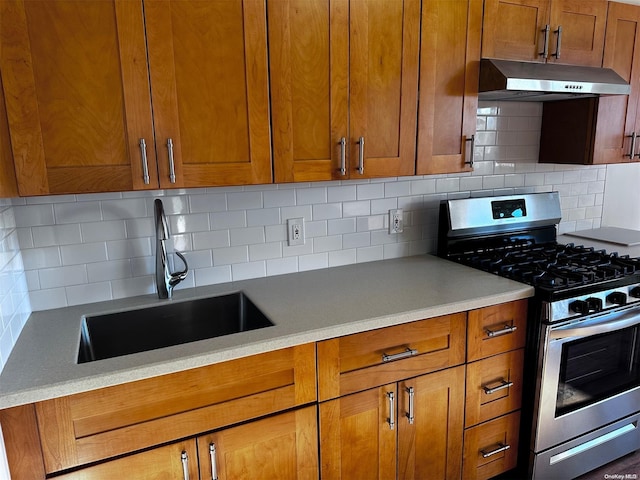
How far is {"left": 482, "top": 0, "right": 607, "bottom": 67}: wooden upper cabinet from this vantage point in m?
1.89

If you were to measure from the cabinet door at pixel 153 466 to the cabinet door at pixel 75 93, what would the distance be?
81 cm

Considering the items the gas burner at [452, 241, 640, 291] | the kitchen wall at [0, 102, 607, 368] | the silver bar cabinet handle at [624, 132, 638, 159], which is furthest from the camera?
the silver bar cabinet handle at [624, 132, 638, 159]

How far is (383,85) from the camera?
1717 millimetres

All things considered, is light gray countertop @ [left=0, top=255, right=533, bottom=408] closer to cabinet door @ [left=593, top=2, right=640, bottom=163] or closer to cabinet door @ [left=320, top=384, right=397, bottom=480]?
cabinet door @ [left=320, top=384, right=397, bottom=480]

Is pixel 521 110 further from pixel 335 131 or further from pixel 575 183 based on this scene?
pixel 335 131

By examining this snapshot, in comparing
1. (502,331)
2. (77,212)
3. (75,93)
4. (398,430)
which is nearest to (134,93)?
(75,93)

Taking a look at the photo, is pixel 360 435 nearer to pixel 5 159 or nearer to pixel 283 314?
pixel 283 314

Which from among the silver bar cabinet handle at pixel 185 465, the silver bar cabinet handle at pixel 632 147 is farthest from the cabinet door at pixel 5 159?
the silver bar cabinet handle at pixel 632 147

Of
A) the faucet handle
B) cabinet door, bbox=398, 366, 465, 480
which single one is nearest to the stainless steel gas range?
cabinet door, bbox=398, 366, 465, 480

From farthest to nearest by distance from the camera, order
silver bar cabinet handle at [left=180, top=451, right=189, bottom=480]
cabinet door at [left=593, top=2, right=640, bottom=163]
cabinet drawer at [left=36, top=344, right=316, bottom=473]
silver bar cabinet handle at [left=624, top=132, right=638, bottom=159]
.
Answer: silver bar cabinet handle at [left=624, top=132, right=638, bottom=159], cabinet door at [left=593, top=2, right=640, bottom=163], silver bar cabinet handle at [left=180, top=451, right=189, bottom=480], cabinet drawer at [left=36, top=344, right=316, bottom=473]

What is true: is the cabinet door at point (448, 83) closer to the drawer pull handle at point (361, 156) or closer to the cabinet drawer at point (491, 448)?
the drawer pull handle at point (361, 156)

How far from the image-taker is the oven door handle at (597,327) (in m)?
1.78

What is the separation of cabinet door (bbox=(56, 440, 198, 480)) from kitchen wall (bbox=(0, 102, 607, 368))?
434mm

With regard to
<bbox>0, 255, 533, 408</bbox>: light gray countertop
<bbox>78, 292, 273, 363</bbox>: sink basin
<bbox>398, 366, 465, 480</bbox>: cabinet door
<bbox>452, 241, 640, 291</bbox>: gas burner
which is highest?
<bbox>452, 241, 640, 291</bbox>: gas burner
